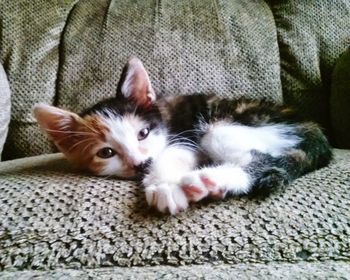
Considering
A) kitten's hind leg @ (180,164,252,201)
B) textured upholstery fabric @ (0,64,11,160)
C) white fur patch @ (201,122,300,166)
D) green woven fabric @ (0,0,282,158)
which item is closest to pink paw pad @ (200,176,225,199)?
kitten's hind leg @ (180,164,252,201)

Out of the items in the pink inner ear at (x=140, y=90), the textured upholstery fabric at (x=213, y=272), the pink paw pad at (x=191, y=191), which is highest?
the pink inner ear at (x=140, y=90)

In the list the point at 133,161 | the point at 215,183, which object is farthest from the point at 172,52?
A: the point at 215,183

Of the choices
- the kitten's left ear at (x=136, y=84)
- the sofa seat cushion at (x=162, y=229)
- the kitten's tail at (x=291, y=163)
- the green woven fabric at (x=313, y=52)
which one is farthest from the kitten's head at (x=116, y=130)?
the green woven fabric at (x=313, y=52)

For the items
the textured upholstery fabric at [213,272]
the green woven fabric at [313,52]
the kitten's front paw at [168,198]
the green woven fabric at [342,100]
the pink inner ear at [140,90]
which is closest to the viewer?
the textured upholstery fabric at [213,272]

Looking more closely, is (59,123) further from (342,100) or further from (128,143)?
(342,100)

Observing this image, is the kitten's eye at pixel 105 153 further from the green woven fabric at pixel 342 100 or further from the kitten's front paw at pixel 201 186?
the green woven fabric at pixel 342 100

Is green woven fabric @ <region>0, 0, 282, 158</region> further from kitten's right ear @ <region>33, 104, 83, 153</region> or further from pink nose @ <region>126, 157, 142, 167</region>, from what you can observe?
pink nose @ <region>126, 157, 142, 167</region>
